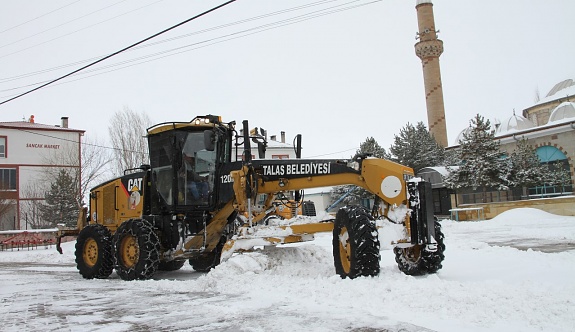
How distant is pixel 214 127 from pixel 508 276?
608cm

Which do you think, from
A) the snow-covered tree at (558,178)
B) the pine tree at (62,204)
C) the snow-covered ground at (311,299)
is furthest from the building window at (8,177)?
the snow-covered tree at (558,178)

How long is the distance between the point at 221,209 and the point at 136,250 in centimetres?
186

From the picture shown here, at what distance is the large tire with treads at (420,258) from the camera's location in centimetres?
779

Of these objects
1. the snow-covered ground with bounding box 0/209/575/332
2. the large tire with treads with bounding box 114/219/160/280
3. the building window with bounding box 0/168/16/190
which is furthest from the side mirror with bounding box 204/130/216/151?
the building window with bounding box 0/168/16/190

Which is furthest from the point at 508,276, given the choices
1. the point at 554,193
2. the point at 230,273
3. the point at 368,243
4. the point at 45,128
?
the point at 45,128

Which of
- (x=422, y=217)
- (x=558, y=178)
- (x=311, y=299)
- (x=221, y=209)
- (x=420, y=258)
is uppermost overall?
(x=558, y=178)

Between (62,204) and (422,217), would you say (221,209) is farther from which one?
(62,204)

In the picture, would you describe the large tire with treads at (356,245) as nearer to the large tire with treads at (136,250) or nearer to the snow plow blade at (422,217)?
the snow plow blade at (422,217)

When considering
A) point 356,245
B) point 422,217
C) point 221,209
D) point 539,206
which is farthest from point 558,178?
point 356,245

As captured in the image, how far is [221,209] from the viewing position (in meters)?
10.5

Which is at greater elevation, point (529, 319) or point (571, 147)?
point (571, 147)

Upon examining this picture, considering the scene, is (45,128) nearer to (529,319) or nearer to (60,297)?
(60,297)

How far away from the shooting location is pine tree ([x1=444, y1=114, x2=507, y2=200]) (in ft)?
113

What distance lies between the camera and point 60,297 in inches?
328
